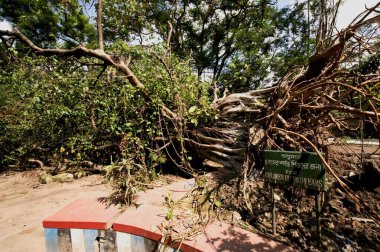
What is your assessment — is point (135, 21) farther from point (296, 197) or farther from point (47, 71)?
point (296, 197)

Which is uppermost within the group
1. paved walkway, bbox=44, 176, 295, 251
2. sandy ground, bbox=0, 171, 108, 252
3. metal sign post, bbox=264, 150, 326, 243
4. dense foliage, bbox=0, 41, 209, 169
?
dense foliage, bbox=0, 41, 209, 169

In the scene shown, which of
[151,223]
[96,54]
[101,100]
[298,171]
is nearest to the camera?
[298,171]

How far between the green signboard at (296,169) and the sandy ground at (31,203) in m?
2.42

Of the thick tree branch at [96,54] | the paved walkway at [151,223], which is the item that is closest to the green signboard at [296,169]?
the paved walkway at [151,223]

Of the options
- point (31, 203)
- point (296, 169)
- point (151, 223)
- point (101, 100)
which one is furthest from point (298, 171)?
point (31, 203)

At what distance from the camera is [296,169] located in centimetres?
201

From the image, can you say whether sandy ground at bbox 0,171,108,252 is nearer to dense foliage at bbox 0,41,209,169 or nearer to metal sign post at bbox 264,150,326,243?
dense foliage at bbox 0,41,209,169

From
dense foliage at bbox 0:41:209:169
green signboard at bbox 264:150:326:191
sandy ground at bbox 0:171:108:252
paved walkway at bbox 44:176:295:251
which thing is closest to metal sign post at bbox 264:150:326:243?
green signboard at bbox 264:150:326:191

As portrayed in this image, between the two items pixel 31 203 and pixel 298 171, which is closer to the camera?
pixel 298 171

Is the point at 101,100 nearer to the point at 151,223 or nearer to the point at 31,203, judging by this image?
the point at 31,203

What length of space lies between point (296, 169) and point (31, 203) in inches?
195

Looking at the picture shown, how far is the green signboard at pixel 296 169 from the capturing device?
73.0 inches

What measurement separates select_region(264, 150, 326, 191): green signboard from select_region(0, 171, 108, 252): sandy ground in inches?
95.2

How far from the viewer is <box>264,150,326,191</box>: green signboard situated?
1853 mm
